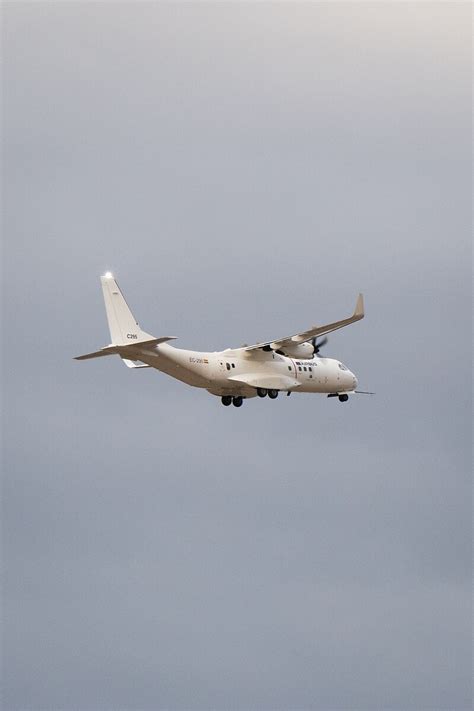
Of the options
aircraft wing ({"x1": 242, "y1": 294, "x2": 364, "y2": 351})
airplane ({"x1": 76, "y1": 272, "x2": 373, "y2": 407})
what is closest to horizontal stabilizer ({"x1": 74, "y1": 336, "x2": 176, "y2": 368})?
airplane ({"x1": 76, "y1": 272, "x2": 373, "y2": 407})

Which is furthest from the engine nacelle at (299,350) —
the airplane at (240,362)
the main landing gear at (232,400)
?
the main landing gear at (232,400)

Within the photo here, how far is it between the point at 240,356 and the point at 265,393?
214cm

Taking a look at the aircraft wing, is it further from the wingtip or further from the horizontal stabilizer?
the horizontal stabilizer

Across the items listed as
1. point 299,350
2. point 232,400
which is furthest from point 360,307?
point 232,400

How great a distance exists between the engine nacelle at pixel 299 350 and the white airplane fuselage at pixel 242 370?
0.81 ft

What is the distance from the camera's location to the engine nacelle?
81.5 metres

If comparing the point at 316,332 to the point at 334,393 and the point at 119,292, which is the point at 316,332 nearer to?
the point at 334,393

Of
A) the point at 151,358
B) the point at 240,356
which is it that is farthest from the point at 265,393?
the point at 151,358

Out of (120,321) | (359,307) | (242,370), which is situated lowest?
(242,370)

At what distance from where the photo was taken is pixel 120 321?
7375 cm

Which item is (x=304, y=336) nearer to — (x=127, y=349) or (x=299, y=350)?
(x=299, y=350)

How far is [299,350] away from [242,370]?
16.1 feet

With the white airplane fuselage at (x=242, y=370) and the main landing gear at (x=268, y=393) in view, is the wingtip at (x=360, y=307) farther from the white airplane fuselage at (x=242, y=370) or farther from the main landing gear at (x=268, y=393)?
the main landing gear at (x=268, y=393)

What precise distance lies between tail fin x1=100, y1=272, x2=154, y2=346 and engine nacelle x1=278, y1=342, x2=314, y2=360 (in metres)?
9.57
